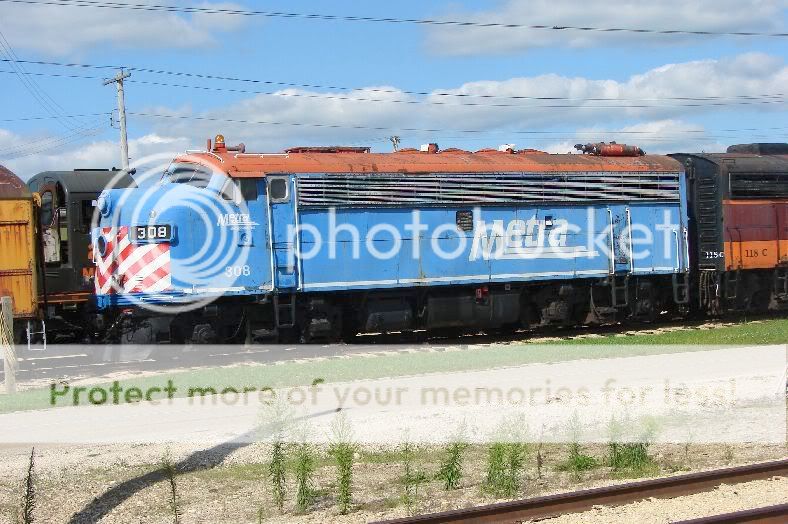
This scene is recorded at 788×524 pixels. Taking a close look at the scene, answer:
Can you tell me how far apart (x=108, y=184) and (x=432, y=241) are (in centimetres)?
671

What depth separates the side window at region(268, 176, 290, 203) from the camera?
17578 mm

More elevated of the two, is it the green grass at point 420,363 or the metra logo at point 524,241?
the metra logo at point 524,241

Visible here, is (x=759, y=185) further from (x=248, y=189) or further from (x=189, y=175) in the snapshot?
(x=189, y=175)

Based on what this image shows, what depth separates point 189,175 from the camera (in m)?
17.3

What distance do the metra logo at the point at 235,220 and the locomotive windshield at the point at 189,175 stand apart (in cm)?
69

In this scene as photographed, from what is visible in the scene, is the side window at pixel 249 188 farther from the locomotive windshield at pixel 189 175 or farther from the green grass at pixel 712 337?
the green grass at pixel 712 337

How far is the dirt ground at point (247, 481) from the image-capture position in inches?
334

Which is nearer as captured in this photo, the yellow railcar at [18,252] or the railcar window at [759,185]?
the yellow railcar at [18,252]

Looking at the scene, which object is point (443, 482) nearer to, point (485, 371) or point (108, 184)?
point (485, 371)

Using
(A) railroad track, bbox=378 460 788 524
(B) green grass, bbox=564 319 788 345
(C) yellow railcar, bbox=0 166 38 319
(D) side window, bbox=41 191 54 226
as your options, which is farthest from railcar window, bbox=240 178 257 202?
(A) railroad track, bbox=378 460 788 524

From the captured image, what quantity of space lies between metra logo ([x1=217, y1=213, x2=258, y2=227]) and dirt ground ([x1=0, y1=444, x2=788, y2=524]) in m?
6.84

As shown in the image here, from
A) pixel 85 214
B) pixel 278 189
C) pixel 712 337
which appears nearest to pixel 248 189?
pixel 278 189

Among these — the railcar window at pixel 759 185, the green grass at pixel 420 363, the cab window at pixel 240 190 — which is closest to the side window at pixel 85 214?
the cab window at pixel 240 190

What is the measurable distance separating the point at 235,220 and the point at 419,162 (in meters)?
4.20
